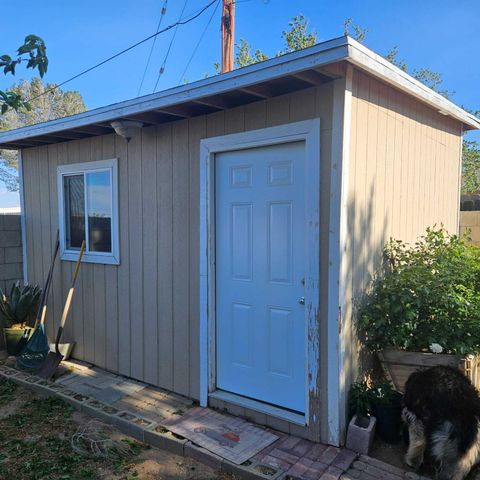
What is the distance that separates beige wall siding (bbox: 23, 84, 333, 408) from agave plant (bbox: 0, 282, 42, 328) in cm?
50

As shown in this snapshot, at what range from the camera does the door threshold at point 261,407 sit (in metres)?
3.06

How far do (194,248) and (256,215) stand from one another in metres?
0.70

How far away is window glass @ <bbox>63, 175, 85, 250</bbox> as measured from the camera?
15.5 ft

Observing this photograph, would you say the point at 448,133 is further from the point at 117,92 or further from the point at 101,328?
the point at 117,92

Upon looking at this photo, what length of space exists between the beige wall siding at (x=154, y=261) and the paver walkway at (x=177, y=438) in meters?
0.18

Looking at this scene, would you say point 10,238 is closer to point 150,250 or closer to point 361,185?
point 150,250

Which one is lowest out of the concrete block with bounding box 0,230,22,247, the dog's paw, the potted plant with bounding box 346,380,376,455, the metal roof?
the dog's paw

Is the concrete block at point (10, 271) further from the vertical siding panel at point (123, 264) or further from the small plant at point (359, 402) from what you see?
the small plant at point (359, 402)

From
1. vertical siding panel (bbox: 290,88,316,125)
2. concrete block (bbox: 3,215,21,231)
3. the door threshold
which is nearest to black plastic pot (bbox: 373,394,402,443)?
the door threshold

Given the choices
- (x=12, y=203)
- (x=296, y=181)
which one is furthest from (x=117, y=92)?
(x=296, y=181)

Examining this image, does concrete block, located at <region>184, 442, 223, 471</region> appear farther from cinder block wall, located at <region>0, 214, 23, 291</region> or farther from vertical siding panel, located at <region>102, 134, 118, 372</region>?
cinder block wall, located at <region>0, 214, 23, 291</region>

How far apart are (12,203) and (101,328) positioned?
2227 cm

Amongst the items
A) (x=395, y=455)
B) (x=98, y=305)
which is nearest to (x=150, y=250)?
(x=98, y=305)

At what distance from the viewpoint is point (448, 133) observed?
444cm
